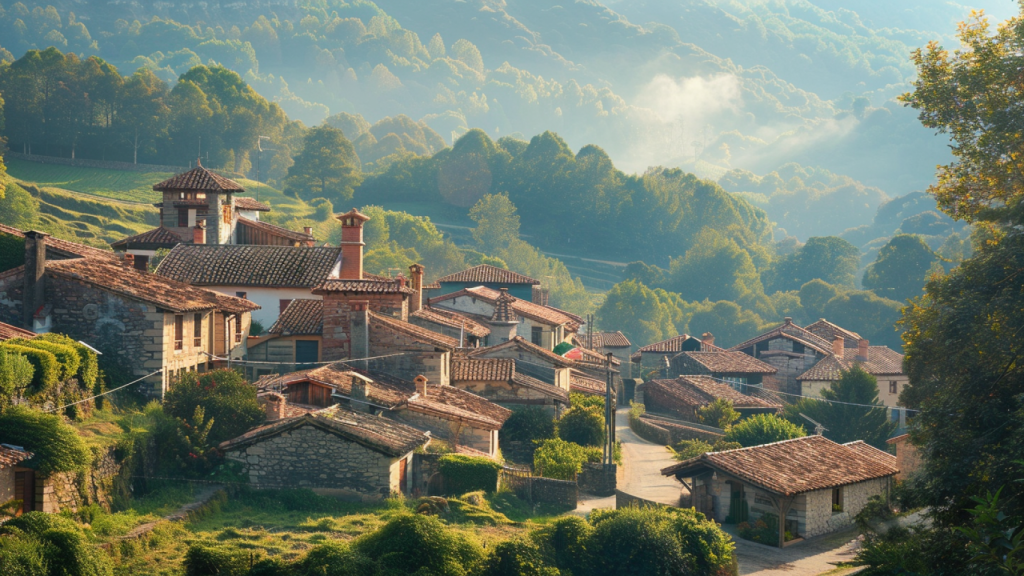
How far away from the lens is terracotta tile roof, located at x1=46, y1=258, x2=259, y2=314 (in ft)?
99.7

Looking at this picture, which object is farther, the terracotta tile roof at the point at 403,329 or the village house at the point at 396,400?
the terracotta tile roof at the point at 403,329

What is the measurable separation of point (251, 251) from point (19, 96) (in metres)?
70.7

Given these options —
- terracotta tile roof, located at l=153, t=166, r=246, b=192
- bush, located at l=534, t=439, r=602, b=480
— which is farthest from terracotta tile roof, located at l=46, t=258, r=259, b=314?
terracotta tile roof, located at l=153, t=166, r=246, b=192

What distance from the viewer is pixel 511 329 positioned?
57.5 m

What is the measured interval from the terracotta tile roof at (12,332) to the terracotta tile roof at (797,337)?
62.9 m

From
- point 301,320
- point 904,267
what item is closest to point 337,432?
point 301,320

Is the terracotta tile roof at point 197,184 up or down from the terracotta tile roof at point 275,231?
up

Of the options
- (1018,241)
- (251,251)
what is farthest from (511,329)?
(1018,241)

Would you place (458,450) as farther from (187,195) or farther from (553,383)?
(187,195)

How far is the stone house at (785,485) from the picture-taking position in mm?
32312

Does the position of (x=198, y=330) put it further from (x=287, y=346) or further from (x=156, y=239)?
(x=156, y=239)

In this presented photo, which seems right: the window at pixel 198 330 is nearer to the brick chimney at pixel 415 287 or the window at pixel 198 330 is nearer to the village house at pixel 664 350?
the brick chimney at pixel 415 287

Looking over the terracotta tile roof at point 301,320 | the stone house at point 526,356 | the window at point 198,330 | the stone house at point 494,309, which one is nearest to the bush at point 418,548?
the window at point 198,330

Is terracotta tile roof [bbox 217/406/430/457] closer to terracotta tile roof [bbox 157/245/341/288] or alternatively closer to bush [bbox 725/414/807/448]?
terracotta tile roof [bbox 157/245/341/288]
